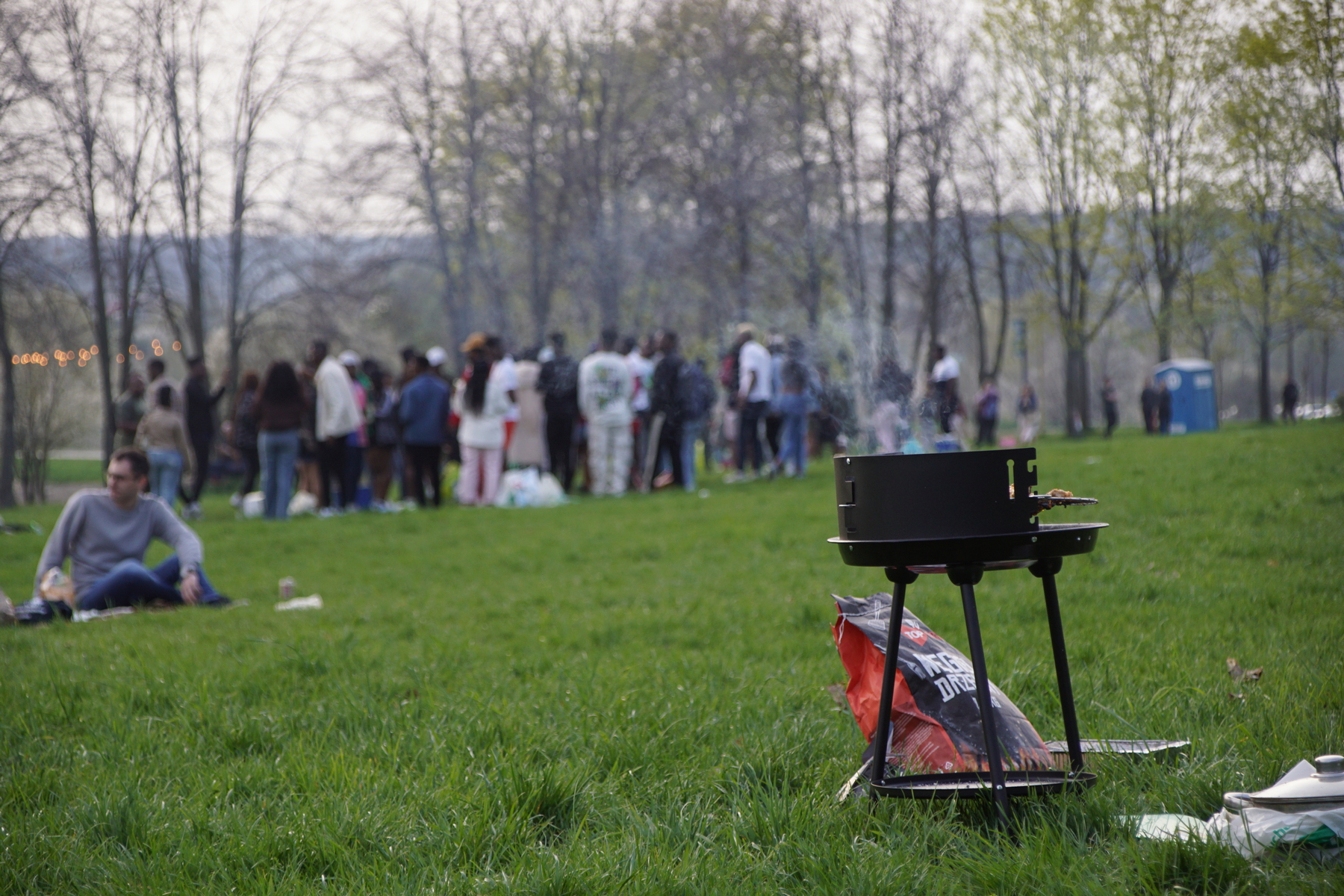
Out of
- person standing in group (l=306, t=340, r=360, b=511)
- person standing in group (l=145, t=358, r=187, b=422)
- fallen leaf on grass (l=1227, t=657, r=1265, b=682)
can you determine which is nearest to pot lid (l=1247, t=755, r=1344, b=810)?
fallen leaf on grass (l=1227, t=657, r=1265, b=682)

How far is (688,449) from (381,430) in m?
4.69

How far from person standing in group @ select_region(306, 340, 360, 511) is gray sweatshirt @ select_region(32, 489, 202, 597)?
650 cm

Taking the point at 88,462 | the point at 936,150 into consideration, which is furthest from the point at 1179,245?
the point at 88,462

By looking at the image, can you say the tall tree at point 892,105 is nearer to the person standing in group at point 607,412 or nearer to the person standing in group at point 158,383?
the person standing in group at point 607,412

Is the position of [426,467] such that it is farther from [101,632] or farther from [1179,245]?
[1179,245]

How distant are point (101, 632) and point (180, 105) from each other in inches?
785

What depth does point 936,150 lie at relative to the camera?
2767 centimetres

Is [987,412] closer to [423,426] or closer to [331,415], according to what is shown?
[423,426]

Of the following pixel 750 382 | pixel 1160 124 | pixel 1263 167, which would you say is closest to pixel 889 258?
pixel 1160 124

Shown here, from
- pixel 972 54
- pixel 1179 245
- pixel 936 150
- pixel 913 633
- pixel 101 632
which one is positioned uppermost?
pixel 972 54

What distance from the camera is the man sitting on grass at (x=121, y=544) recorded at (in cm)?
743

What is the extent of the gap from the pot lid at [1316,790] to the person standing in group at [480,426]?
12841 millimetres

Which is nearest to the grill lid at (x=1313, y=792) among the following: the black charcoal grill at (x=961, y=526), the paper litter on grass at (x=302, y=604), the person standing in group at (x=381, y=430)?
the black charcoal grill at (x=961, y=526)

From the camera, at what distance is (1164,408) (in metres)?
30.5
